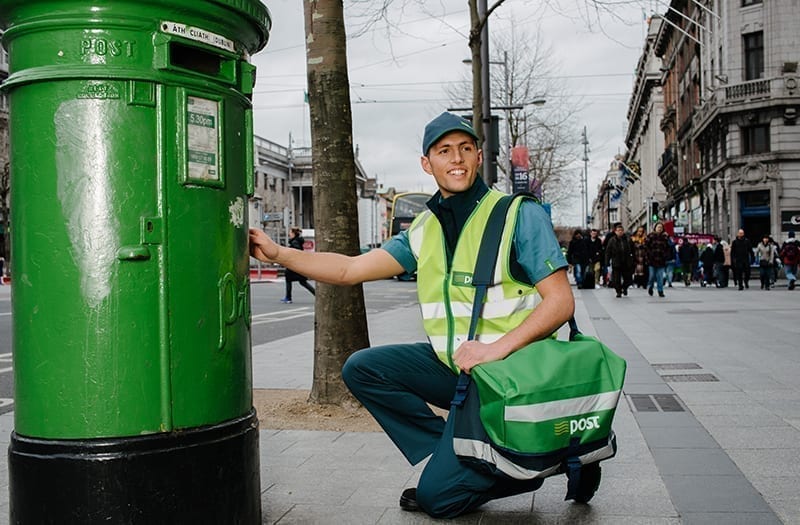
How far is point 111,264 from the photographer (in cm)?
281

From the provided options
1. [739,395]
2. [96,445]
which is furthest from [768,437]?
[96,445]

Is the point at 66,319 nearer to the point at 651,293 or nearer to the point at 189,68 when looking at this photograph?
the point at 189,68

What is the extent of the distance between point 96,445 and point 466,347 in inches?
52.7

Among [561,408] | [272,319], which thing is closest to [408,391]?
[561,408]

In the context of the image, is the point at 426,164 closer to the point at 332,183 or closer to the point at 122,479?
the point at 122,479

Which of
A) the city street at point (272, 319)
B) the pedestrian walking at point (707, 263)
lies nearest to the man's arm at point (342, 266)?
the city street at point (272, 319)

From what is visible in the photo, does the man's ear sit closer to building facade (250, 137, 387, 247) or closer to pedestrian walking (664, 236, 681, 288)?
pedestrian walking (664, 236, 681, 288)

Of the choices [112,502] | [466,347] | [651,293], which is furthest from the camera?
[651,293]

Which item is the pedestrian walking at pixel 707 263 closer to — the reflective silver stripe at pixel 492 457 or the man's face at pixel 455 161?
the man's face at pixel 455 161

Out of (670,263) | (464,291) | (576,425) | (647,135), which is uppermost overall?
(647,135)

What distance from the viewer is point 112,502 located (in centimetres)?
280

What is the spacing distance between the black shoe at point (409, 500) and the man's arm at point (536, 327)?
79 centimetres

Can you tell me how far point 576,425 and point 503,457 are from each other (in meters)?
0.28

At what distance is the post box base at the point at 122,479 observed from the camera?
2.80 m
